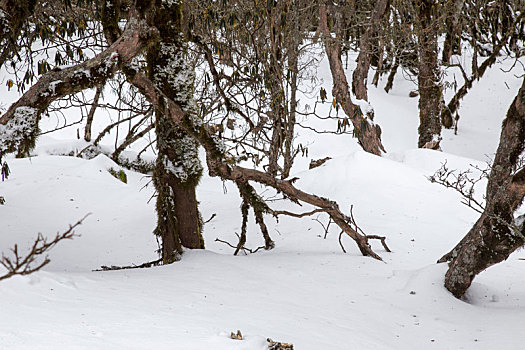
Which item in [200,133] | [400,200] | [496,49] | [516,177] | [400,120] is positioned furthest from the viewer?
[400,120]

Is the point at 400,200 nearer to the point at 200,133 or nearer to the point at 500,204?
the point at 500,204

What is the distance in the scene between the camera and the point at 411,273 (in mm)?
4297

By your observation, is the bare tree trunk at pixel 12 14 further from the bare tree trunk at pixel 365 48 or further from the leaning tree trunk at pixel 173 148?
the bare tree trunk at pixel 365 48

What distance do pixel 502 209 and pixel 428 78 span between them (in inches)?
306

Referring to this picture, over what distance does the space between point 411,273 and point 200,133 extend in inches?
85.4

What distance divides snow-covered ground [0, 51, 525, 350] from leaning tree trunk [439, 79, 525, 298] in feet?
1.09

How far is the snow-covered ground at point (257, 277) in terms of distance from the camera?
249 cm

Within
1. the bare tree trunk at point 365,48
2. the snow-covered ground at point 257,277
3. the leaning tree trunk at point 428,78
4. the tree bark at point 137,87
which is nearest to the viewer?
the snow-covered ground at point 257,277

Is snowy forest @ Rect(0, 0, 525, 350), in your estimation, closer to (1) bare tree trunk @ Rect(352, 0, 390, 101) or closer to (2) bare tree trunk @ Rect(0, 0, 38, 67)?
(2) bare tree trunk @ Rect(0, 0, 38, 67)

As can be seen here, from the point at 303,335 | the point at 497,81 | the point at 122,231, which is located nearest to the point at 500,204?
the point at 303,335

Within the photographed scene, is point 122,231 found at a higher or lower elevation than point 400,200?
lower

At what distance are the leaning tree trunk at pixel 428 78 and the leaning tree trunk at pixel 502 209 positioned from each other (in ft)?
22.6

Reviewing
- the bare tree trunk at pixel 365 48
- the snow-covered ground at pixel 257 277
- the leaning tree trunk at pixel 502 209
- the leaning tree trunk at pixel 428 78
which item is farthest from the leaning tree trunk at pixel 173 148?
the leaning tree trunk at pixel 428 78

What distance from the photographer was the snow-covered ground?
2486 mm
